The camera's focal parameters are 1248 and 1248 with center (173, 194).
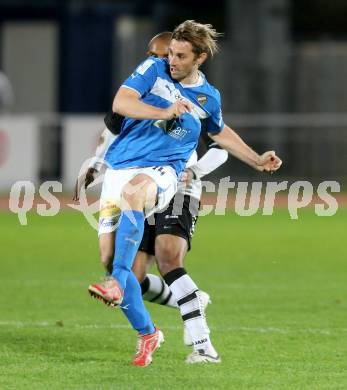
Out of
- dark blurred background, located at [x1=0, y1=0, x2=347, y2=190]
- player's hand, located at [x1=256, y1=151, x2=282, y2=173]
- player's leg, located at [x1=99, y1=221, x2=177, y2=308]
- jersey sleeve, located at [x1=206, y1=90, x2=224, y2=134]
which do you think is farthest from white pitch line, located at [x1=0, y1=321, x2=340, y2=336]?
dark blurred background, located at [x1=0, y1=0, x2=347, y2=190]

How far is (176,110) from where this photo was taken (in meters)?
7.04

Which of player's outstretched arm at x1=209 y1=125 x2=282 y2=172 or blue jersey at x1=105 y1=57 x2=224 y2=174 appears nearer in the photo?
blue jersey at x1=105 y1=57 x2=224 y2=174

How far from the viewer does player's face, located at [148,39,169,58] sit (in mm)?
7992

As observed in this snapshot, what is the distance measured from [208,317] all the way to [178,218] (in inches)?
71.4

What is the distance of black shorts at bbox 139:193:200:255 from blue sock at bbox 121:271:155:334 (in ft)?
1.72

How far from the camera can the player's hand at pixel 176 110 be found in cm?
704

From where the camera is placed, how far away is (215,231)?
16.7 metres

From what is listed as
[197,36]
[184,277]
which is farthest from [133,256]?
[197,36]

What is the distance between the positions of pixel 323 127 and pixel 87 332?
641 inches

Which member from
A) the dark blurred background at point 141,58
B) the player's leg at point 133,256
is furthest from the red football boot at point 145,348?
the dark blurred background at point 141,58

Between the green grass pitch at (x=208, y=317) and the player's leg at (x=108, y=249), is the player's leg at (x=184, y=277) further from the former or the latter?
the player's leg at (x=108, y=249)

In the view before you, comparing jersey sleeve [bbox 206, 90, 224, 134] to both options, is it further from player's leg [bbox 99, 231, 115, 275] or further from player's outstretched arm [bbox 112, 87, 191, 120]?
player's leg [bbox 99, 231, 115, 275]

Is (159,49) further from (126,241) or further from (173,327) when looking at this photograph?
(173,327)

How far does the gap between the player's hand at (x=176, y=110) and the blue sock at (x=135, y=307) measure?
1.00 m
